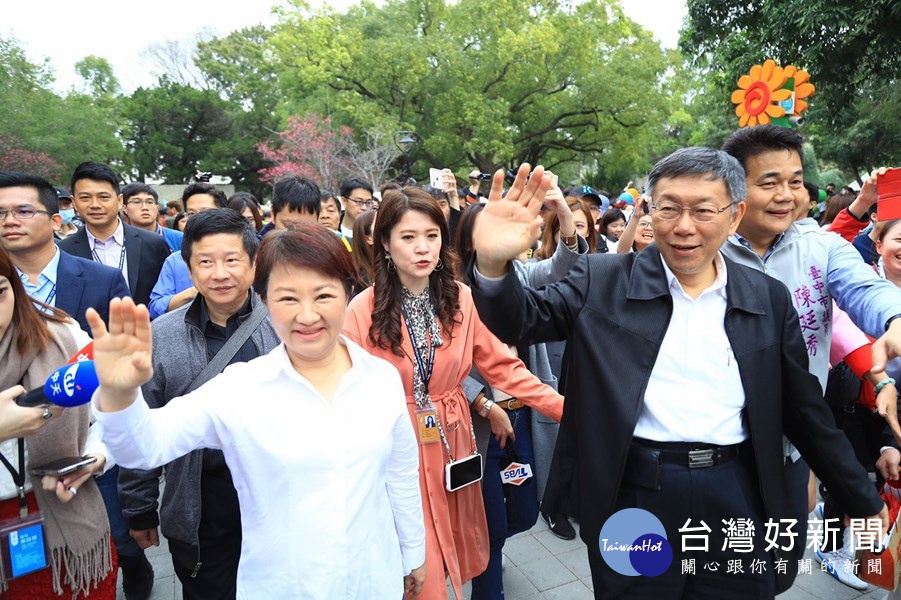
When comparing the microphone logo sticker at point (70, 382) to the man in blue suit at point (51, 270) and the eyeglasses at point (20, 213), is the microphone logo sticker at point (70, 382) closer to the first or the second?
the man in blue suit at point (51, 270)

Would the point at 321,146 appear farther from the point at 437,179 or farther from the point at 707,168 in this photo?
the point at 707,168

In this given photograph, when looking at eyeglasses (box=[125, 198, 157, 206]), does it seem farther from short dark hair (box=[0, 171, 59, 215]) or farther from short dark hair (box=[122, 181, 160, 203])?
short dark hair (box=[0, 171, 59, 215])

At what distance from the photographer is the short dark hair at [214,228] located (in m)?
2.35

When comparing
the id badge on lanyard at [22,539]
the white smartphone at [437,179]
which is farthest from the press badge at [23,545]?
the white smartphone at [437,179]

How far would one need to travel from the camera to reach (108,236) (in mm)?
4055

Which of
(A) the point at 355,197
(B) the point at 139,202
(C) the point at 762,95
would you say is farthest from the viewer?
(B) the point at 139,202

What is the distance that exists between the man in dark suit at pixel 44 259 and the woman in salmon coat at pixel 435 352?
5.02 feet

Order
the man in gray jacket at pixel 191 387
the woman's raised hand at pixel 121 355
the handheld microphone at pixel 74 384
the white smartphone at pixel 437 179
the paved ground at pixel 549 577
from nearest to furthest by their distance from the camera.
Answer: the woman's raised hand at pixel 121 355, the handheld microphone at pixel 74 384, the man in gray jacket at pixel 191 387, the paved ground at pixel 549 577, the white smartphone at pixel 437 179

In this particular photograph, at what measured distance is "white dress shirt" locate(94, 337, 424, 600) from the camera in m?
1.57

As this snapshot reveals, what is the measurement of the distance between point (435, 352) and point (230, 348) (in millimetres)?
833

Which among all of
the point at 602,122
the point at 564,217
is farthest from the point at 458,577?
the point at 602,122
